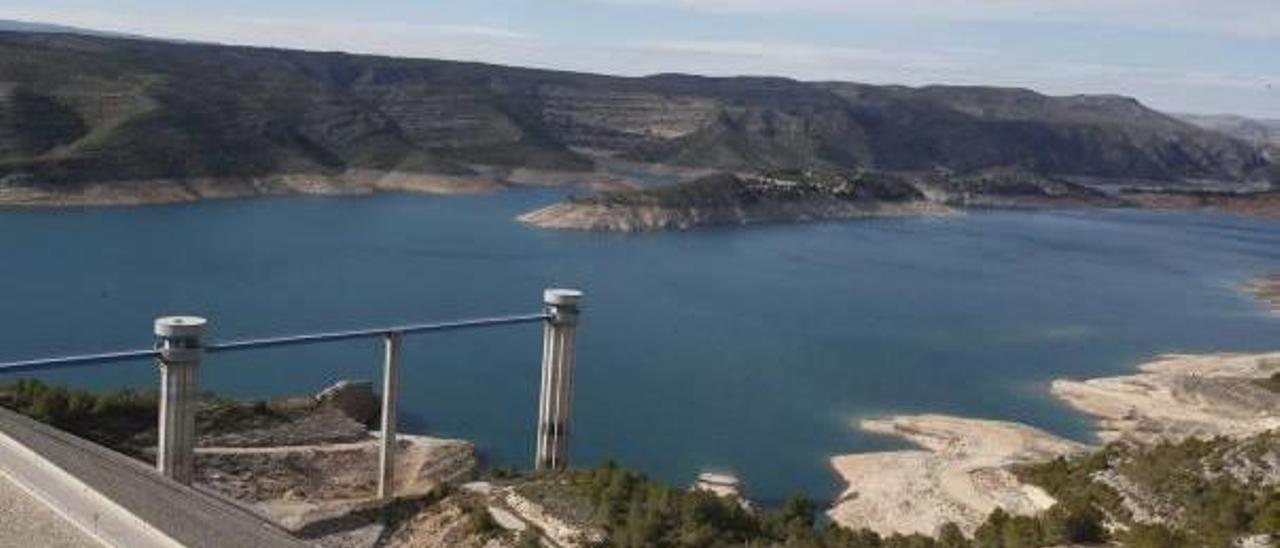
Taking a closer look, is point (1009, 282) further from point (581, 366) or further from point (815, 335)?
point (581, 366)

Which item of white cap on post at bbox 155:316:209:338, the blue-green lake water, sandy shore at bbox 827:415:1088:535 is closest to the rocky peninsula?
the blue-green lake water

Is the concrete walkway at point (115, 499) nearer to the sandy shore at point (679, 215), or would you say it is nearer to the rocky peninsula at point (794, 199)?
the sandy shore at point (679, 215)

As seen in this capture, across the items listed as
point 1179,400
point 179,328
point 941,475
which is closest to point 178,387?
point 179,328

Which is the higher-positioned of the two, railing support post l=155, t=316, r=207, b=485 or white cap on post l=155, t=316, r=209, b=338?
white cap on post l=155, t=316, r=209, b=338

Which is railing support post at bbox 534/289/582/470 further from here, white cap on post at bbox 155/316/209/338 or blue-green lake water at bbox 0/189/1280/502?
white cap on post at bbox 155/316/209/338

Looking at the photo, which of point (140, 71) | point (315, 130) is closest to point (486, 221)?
point (315, 130)

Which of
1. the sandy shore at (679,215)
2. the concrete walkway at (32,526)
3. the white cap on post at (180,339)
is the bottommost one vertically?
the sandy shore at (679,215)

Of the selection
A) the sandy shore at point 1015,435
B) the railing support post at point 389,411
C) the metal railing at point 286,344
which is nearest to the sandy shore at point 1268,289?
the sandy shore at point 1015,435

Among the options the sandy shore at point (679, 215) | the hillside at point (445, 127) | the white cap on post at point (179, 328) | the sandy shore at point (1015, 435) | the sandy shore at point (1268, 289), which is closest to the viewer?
the white cap on post at point (179, 328)
